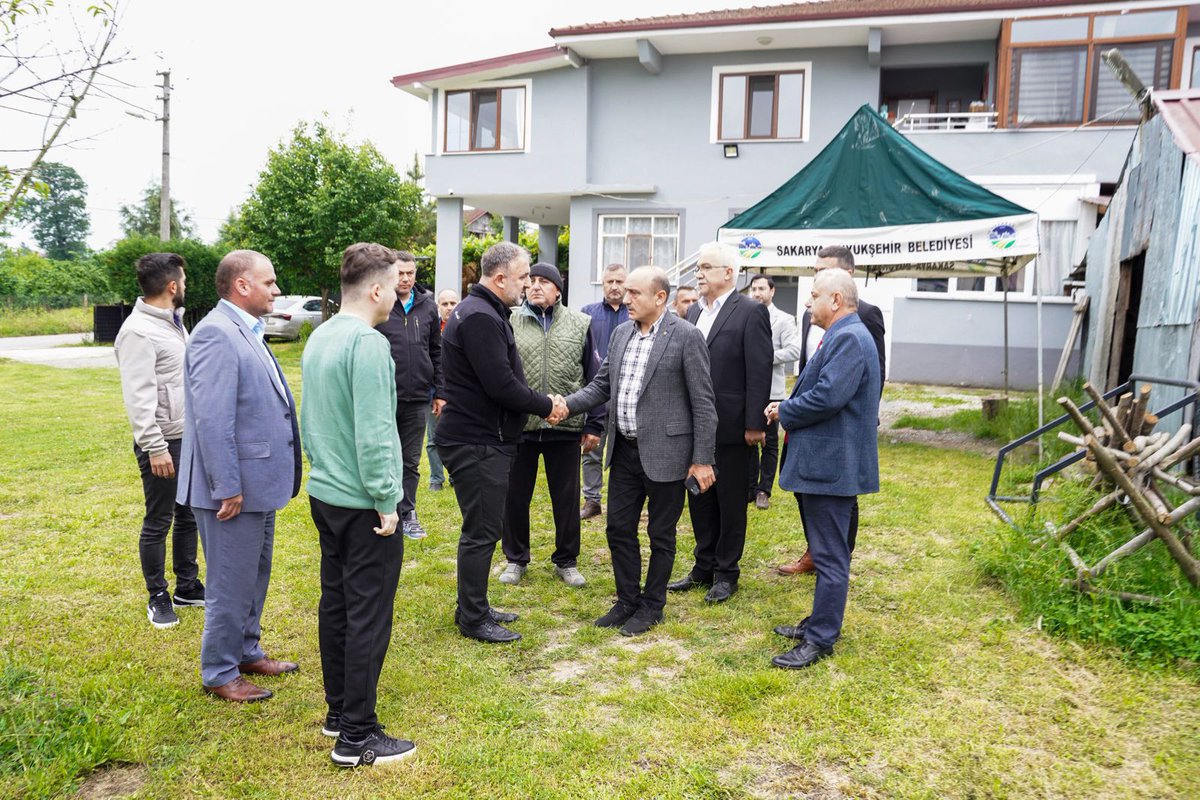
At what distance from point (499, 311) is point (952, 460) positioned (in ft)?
21.1

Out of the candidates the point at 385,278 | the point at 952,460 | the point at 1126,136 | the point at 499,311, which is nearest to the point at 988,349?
the point at 1126,136

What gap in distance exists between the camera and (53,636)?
4293 millimetres

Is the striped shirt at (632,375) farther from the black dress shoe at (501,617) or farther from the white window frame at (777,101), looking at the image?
the white window frame at (777,101)

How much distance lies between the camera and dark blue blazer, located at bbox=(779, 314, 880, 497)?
12.8 feet

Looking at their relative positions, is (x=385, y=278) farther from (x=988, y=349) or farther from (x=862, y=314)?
(x=988, y=349)

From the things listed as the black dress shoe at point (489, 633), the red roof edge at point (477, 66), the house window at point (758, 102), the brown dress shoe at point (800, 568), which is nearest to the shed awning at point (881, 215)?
the brown dress shoe at point (800, 568)

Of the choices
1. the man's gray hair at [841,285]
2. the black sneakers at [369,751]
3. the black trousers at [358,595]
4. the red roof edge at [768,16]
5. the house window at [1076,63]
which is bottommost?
the black sneakers at [369,751]

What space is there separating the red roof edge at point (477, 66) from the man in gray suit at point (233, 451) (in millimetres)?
14925

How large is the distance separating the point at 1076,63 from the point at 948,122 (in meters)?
2.23

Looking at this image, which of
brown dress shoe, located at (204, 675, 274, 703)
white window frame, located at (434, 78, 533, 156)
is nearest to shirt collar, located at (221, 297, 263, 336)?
brown dress shoe, located at (204, 675, 274, 703)

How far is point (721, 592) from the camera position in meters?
4.95

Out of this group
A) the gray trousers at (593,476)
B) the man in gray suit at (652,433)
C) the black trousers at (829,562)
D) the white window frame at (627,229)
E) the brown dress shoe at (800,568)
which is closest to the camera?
the black trousers at (829,562)

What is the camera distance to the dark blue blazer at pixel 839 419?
3896 millimetres

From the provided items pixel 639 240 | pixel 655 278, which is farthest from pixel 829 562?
pixel 639 240
